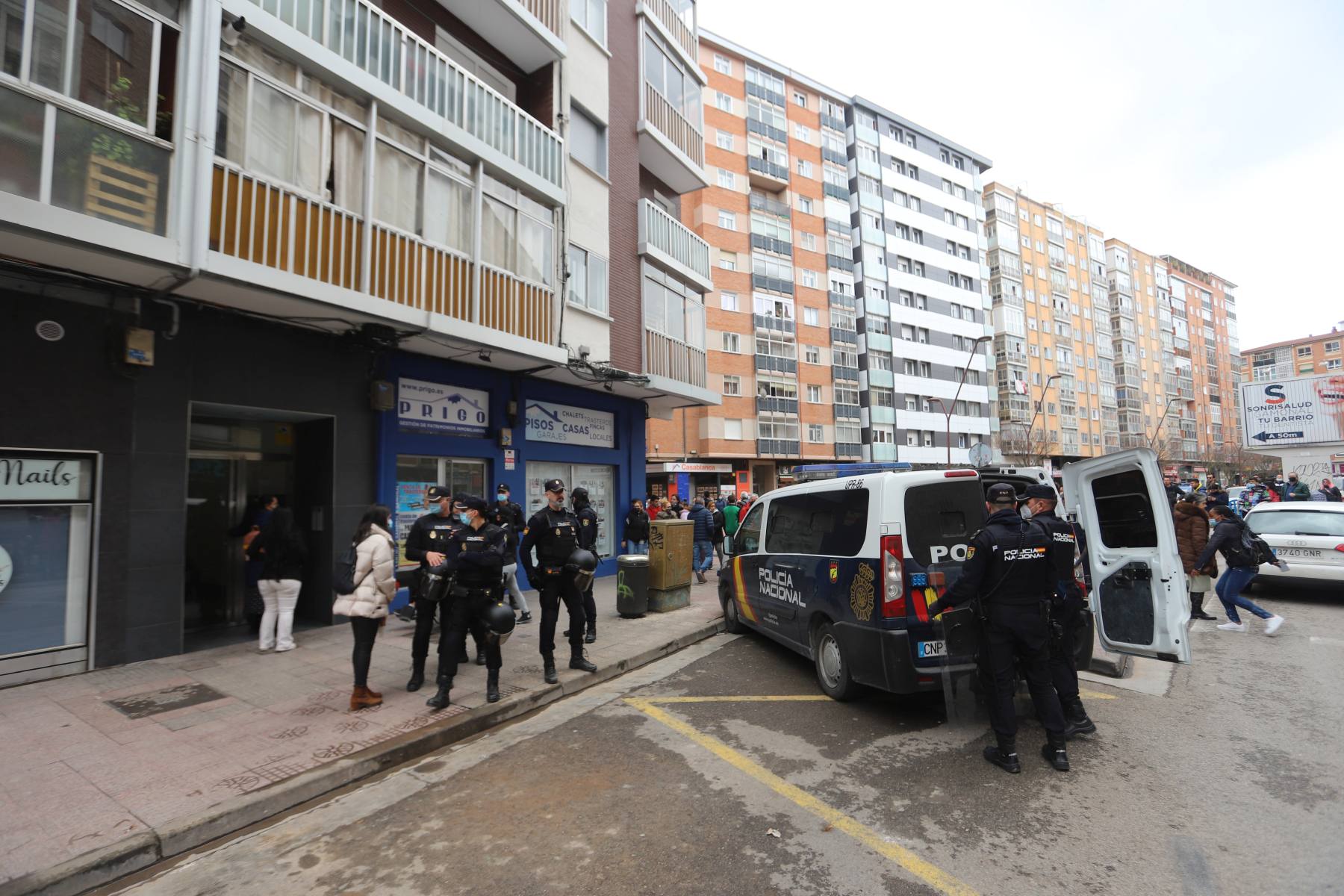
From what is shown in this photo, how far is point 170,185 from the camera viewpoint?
634cm

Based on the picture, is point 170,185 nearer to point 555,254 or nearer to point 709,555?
point 555,254

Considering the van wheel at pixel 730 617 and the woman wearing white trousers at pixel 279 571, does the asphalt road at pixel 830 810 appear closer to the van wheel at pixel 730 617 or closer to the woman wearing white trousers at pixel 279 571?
the van wheel at pixel 730 617

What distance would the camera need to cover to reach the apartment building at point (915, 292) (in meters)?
45.1

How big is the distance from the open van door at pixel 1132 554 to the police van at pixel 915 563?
1 cm

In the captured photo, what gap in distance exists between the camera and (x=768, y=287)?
39656 mm

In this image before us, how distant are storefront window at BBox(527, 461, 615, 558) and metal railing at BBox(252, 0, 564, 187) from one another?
5.47 meters

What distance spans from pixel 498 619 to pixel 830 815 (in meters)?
3.06

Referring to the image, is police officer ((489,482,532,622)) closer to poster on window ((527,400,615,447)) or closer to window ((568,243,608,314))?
poster on window ((527,400,615,447))

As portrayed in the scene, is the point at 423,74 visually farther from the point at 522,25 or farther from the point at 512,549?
the point at 512,549

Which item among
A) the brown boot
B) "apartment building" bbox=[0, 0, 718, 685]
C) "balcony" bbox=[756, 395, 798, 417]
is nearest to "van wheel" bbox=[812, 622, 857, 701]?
the brown boot

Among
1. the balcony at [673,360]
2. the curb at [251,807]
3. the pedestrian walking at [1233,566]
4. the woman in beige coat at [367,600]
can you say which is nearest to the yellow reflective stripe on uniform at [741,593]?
the curb at [251,807]

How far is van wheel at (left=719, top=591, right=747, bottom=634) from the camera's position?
334 inches

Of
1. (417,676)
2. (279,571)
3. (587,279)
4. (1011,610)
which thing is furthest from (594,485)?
(1011,610)

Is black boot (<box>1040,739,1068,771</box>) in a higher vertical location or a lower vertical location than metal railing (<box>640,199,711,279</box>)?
lower
